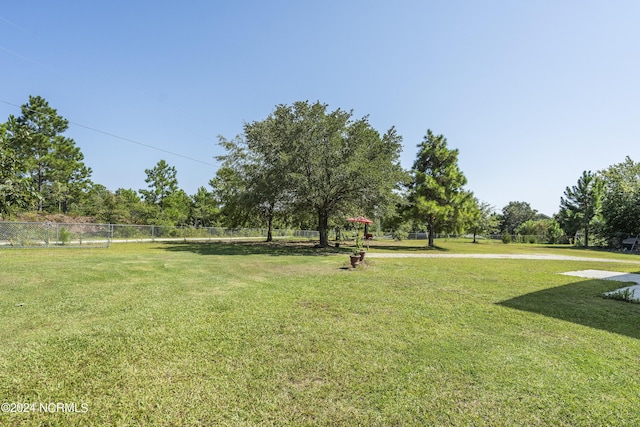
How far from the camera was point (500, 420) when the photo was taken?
2.23 metres

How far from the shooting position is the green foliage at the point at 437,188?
25.2 metres

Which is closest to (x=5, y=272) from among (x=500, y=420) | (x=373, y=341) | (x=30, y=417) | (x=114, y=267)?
(x=114, y=267)

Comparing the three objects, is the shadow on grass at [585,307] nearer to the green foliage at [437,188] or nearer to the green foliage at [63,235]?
the green foliage at [437,188]

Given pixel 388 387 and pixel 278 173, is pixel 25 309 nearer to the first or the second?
pixel 388 387

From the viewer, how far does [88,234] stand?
18234mm

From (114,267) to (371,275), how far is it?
8040 mm

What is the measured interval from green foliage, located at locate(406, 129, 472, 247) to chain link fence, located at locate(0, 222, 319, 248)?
62.7 feet

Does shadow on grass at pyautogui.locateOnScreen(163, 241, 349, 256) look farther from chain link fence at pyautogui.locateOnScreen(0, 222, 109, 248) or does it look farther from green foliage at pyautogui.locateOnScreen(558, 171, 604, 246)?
green foliage at pyautogui.locateOnScreen(558, 171, 604, 246)

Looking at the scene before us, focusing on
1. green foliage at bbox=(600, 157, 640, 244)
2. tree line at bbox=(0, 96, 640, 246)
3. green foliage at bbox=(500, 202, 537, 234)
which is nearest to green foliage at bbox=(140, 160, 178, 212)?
tree line at bbox=(0, 96, 640, 246)

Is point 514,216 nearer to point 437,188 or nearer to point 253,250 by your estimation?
point 437,188

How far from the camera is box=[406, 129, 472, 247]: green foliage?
25.2 meters

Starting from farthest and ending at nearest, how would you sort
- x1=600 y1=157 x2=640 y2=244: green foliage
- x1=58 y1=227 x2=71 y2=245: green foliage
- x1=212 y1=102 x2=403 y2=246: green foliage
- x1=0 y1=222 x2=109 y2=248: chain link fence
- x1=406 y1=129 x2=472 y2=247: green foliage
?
1. x1=600 y1=157 x2=640 y2=244: green foliage
2. x1=406 y1=129 x2=472 y2=247: green foliage
3. x1=212 y1=102 x2=403 y2=246: green foliage
4. x1=58 y1=227 x2=71 y2=245: green foliage
5. x1=0 y1=222 x2=109 y2=248: chain link fence

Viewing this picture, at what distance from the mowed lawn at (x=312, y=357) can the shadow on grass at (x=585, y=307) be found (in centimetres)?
5

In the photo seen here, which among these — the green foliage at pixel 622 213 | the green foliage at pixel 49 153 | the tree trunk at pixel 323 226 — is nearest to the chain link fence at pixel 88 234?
the tree trunk at pixel 323 226
